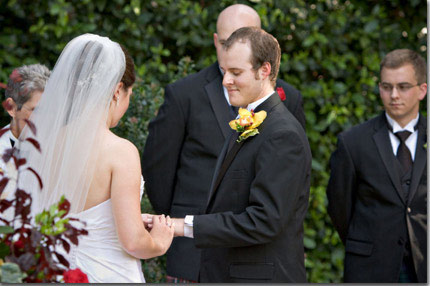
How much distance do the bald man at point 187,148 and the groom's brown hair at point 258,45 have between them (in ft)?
3.13

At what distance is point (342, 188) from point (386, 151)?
0.36 meters

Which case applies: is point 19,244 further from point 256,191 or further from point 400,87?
point 400,87

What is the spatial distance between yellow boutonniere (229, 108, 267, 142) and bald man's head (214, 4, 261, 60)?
1290 mm

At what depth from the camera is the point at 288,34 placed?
6.01m

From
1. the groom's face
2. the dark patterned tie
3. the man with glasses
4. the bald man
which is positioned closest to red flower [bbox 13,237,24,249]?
the groom's face

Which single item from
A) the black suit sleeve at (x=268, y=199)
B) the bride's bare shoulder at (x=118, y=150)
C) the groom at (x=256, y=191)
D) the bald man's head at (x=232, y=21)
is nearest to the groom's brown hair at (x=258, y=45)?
the groom at (x=256, y=191)

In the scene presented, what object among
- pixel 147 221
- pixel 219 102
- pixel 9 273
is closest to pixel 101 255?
pixel 147 221

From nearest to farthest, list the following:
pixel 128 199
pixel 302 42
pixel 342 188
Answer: pixel 128 199 → pixel 342 188 → pixel 302 42

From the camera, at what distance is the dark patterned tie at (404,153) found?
4.27 meters

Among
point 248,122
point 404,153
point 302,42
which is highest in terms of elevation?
point 302,42

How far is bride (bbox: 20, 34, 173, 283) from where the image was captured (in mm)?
2938

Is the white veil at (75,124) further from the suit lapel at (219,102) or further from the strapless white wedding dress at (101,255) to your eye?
the suit lapel at (219,102)

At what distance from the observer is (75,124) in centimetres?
301

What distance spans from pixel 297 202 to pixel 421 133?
4.95 feet
